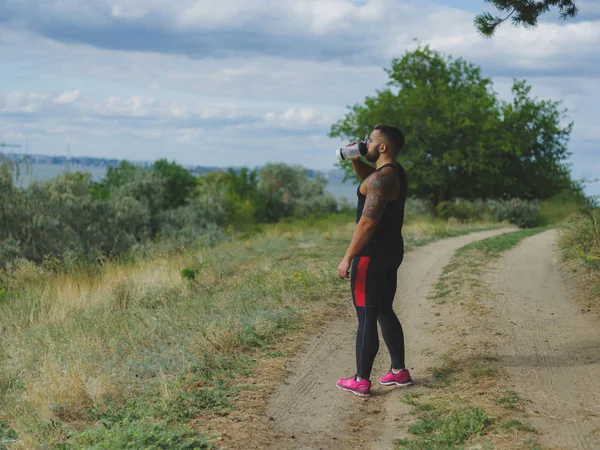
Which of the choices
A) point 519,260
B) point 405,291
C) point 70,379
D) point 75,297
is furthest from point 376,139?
point 519,260

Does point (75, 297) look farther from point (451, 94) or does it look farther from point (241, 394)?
point (451, 94)

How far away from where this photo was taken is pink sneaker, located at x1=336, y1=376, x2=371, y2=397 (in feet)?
19.2

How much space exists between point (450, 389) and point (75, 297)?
24.7 ft

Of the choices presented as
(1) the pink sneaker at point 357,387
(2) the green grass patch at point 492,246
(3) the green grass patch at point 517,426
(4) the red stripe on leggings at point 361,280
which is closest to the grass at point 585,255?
(2) the green grass patch at point 492,246

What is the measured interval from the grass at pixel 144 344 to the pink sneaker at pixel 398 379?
1.32 metres

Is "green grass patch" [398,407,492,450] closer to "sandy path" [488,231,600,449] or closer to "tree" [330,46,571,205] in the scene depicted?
"sandy path" [488,231,600,449]

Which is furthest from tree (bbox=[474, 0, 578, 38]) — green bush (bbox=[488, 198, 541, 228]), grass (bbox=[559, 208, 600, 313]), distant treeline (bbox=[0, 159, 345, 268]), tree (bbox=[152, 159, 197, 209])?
tree (bbox=[152, 159, 197, 209])

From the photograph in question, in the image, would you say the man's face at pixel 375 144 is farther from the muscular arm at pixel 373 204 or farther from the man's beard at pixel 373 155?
the muscular arm at pixel 373 204

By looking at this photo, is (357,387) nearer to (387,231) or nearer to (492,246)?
(387,231)

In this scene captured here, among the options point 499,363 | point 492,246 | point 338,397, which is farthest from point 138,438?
point 492,246

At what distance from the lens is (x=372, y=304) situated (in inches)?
221

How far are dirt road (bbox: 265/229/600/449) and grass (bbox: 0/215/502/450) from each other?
51 cm

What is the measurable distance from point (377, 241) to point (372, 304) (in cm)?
54

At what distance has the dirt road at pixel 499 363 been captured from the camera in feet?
16.4
